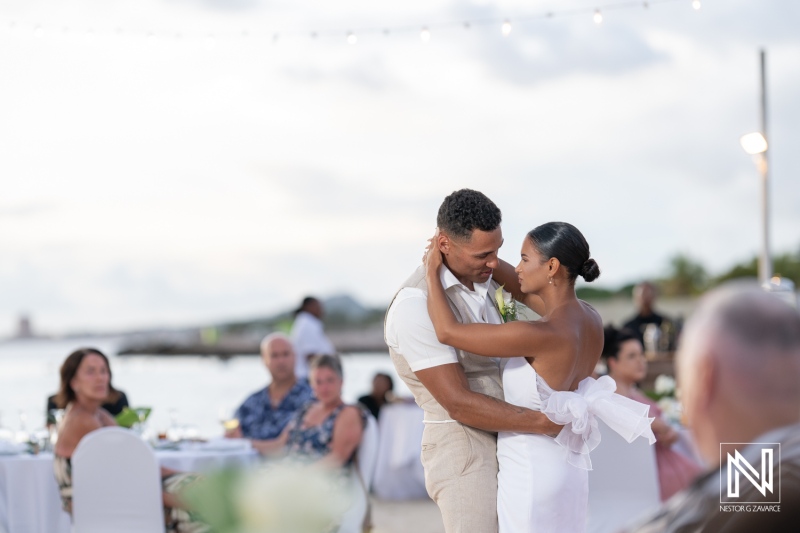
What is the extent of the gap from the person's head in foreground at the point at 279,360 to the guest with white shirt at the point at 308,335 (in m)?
3.39

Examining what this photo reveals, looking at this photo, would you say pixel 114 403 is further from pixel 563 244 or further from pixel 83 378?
pixel 563 244

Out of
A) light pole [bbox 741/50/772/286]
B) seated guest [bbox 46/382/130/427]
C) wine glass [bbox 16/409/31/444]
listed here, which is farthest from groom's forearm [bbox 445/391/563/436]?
light pole [bbox 741/50/772/286]

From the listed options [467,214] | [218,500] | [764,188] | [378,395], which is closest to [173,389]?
[378,395]

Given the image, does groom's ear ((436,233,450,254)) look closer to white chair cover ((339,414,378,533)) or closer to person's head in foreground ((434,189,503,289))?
person's head in foreground ((434,189,503,289))

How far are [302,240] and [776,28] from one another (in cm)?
2099

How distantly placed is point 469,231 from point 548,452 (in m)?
0.65

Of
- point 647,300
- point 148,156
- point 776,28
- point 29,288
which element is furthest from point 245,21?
point 29,288

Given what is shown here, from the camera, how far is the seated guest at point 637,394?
5172mm

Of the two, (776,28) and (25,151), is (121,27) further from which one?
(25,151)

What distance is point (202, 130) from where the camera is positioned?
23062 millimetres

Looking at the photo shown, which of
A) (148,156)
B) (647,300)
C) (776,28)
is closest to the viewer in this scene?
(647,300)

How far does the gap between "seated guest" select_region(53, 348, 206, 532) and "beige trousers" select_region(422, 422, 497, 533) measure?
2.28 m

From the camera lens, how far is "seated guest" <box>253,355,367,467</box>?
202 inches

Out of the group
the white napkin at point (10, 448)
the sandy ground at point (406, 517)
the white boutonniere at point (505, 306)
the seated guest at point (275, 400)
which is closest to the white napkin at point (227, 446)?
the seated guest at point (275, 400)
